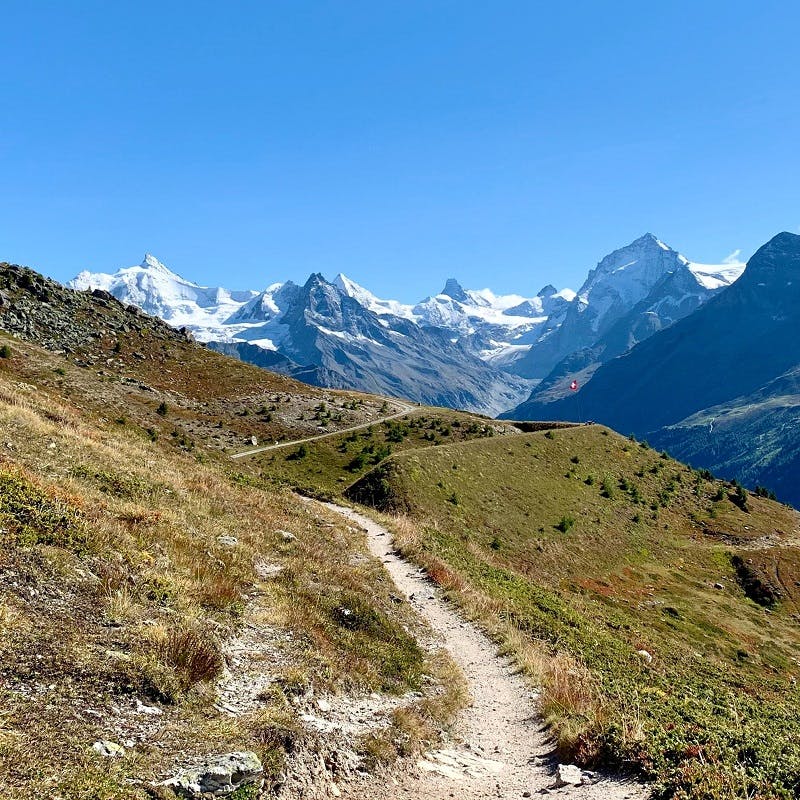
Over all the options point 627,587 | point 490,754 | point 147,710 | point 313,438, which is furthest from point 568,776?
point 313,438

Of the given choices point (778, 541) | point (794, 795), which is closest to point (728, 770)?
point (794, 795)

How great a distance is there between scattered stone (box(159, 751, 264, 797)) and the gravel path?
262cm

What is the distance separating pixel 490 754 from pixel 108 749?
30.2 ft

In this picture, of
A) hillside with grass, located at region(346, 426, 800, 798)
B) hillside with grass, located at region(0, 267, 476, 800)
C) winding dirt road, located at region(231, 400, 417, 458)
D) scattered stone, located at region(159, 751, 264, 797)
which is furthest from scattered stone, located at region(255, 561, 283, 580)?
winding dirt road, located at region(231, 400, 417, 458)

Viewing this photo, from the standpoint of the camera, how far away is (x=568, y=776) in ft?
38.1

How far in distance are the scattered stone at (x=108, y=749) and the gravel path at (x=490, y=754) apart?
478cm

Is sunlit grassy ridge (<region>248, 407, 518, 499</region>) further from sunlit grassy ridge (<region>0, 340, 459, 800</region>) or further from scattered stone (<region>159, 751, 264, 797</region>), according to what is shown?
scattered stone (<region>159, 751, 264, 797</region>)

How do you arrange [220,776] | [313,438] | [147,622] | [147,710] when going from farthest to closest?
1. [313,438]
2. [147,622]
3. [147,710]
4. [220,776]

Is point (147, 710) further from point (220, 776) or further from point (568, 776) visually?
point (568, 776)

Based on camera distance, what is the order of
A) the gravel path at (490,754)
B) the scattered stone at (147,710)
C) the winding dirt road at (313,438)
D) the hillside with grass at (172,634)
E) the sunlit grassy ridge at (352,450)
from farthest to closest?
1. the winding dirt road at (313,438)
2. the sunlit grassy ridge at (352,450)
3. the gravel path at (490,754)
4. the scattered stone at (147,710)
5. the hillside with grass at (172,634)

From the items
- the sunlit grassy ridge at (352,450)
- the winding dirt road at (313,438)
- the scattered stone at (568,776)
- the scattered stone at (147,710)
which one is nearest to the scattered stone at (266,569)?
the scattered stone at (147,710)

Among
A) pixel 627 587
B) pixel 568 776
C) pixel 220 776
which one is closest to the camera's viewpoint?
pixel 220 776

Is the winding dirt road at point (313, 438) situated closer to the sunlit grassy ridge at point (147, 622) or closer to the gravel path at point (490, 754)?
the sunlit grassy ridge at point (147, 622)

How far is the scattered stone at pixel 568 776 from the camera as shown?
1140 cm
